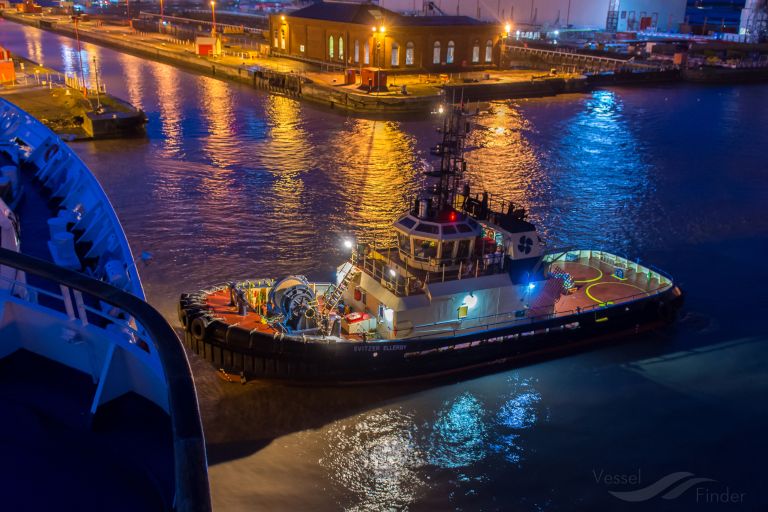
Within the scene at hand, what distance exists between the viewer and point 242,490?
45.4 feet

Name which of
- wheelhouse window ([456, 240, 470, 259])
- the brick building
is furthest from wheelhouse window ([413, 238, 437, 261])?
the brick building

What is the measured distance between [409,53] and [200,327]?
51519mm

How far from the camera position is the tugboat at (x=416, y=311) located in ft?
55.4

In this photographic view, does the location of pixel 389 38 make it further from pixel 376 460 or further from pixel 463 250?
pixel 376 460

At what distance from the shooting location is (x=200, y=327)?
55.3 feet

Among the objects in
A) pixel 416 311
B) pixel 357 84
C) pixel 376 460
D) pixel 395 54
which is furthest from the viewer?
pixel 395 54

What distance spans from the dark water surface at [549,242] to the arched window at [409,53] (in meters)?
11.5

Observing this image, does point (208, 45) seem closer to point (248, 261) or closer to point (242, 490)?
point (248, 261)

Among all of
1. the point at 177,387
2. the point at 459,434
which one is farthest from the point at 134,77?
the point at 177,387

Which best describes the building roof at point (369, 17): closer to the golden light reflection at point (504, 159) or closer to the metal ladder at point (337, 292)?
the golden light reflection at point (504, 159)

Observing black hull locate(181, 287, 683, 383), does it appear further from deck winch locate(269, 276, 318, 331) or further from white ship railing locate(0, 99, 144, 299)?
white ship railing locate(0, 99, 144, 299)

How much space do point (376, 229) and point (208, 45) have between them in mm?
55729

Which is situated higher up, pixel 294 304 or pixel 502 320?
pixel 294 304

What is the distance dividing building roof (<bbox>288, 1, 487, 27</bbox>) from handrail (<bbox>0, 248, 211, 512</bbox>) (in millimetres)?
59520
